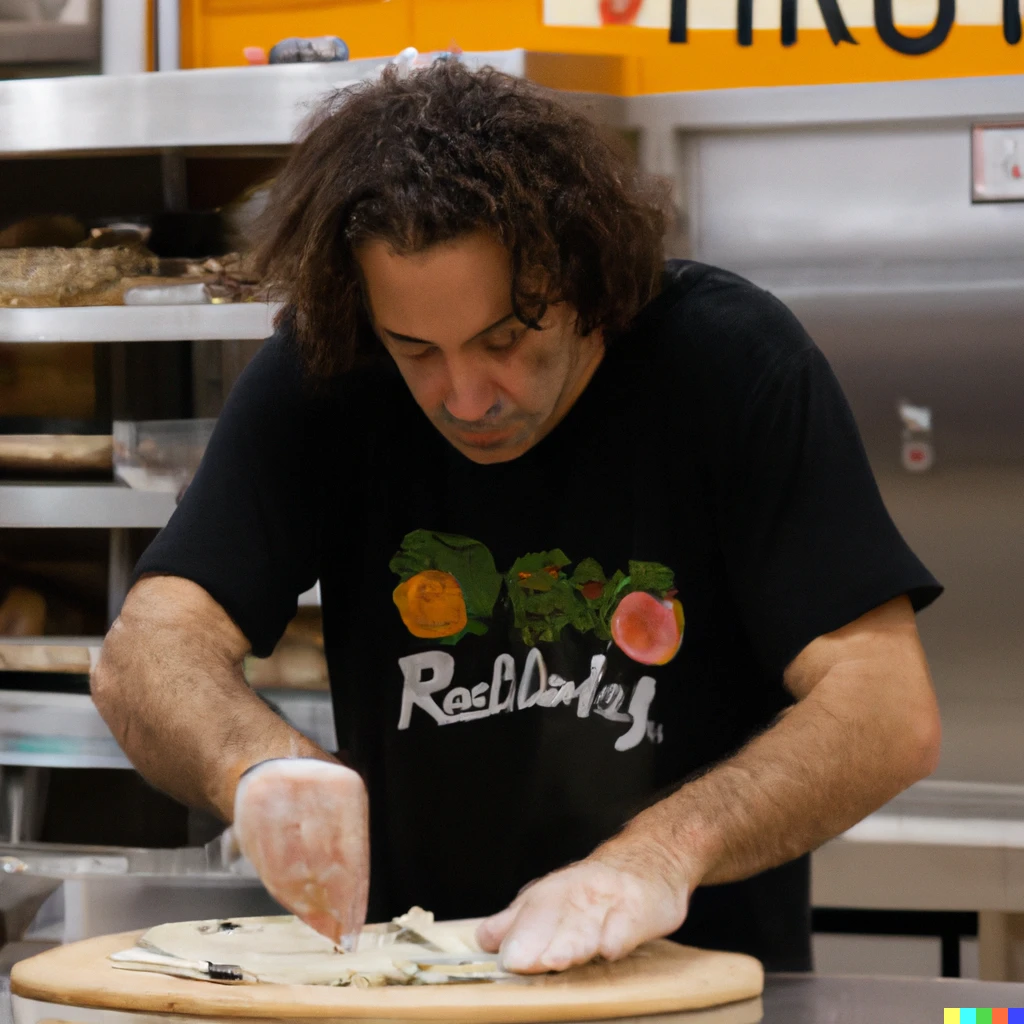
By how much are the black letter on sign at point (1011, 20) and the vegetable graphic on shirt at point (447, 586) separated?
55.6 inches

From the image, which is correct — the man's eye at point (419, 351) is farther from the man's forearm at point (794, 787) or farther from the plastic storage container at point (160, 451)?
the plastic storage container at point (160, 451)

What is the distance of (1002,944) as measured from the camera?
2.00m

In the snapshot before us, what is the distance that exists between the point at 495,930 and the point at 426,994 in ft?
0.28

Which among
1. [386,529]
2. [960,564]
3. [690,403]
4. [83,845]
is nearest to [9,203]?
[83,845]

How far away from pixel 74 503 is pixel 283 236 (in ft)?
2.68

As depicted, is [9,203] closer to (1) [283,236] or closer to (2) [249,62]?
(2) [249,62]

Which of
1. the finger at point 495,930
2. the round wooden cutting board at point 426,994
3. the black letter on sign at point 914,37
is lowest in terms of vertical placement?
the round wooden cutting board at point 426,994

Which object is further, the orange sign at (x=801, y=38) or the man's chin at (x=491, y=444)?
the orange sign at (x=801, y=38)

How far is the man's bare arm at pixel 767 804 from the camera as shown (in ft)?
3.26

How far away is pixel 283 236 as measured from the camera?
127cm

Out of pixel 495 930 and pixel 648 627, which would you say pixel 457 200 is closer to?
pixel 648 627

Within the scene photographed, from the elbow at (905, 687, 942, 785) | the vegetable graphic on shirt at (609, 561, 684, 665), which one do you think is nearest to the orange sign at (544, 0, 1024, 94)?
the vegetable graphic on shirt at (609, 561, 684, 665)

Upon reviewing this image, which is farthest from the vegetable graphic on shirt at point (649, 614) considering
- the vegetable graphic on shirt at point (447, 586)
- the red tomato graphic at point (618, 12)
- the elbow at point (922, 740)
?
the red tomato graphic at point (618, 12)

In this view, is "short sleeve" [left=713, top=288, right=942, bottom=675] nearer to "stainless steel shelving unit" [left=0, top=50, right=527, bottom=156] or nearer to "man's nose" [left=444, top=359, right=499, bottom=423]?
"man's nose" [left=444, top=359, right=499, bottom=423]
